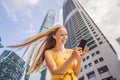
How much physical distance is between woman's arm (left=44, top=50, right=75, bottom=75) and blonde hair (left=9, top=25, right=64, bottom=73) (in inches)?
6.3

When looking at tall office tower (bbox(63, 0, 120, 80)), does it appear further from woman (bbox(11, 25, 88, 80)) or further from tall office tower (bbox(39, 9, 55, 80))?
tall office tower (bbox(39, 9, 55, 80))

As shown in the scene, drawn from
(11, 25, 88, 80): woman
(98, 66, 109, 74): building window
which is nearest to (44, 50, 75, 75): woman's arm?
(11, 25, 88, 80): woman

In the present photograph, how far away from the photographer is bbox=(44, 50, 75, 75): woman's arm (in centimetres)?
189

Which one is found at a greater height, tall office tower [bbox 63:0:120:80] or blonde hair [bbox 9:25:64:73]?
tall office tower [bbox 63:0:120:80]

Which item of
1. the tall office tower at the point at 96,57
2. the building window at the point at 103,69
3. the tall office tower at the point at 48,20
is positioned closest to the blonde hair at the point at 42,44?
the tall office tower at the point at 96,57

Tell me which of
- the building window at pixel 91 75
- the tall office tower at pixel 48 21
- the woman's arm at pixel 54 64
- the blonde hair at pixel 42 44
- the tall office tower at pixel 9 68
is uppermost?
the tall office tower at pixel 48 21

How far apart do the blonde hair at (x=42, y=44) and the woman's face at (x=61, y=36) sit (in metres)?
0.06

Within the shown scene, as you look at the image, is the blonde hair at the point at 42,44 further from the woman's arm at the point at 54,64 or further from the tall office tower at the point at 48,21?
the tall office tower at the point at 48,21

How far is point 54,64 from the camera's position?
6.80 feet

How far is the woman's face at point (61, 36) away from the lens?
2375 mm

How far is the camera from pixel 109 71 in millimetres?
44344

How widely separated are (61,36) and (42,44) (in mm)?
294

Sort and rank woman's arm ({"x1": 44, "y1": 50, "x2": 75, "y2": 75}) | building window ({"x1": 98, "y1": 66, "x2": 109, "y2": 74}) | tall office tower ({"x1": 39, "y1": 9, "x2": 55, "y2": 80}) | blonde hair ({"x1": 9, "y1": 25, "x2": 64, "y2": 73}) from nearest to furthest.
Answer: woman's arm ({"x1": 44, "y1": 50, "x2": 75, "y2": 75}), blonde hair ({"x1": 9, "y1": 25, "x2": 64, "y2": 73}), building window ({"x1": 98, "y1": 66, "x2": 109, "y2": 74}), tall office tower ({"x1": 39, "y1": 9, "x2": 55, "y2": 80})

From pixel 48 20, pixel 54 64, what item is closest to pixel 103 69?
pixel 54 64
